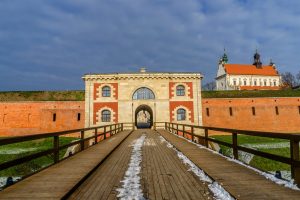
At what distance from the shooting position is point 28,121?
1222 inches

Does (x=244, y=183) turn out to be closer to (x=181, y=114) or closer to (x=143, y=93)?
(x=181, y=114)

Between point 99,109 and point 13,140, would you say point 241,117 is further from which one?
point 13,140

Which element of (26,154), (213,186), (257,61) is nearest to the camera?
(213,186)

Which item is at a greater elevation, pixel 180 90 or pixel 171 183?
pixel 180 90

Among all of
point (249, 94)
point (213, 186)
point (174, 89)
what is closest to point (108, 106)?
point (174, 89)

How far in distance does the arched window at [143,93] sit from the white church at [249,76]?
47.2 metres

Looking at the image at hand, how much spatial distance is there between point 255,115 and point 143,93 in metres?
14.6

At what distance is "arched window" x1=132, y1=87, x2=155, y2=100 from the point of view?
103ft

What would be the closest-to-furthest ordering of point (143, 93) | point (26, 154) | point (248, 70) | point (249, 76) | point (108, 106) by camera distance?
point (26, 154) < point (108, 106) < point (143, 93) < point (249, 76) < point (248, 70)

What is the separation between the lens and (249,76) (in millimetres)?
76375

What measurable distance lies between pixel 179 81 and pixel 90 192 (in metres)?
27.9

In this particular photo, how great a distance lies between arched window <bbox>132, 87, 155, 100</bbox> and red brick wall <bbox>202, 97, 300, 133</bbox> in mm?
6817

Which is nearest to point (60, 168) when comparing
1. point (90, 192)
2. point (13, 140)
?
point (13, 140)

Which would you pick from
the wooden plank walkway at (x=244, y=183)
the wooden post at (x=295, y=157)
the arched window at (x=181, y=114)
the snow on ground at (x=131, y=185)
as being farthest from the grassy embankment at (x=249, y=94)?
the wooden post at (x=295, y=157)
